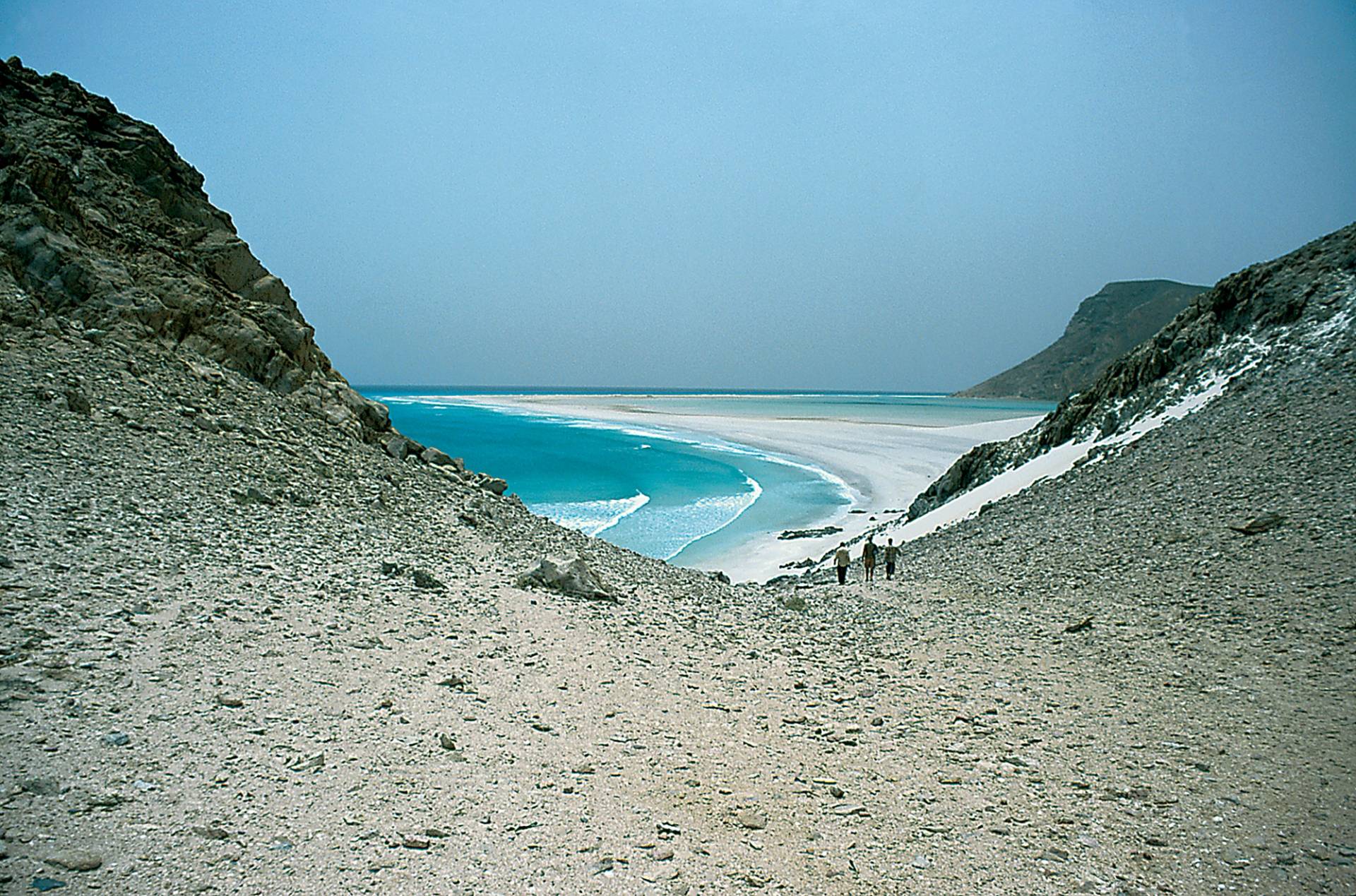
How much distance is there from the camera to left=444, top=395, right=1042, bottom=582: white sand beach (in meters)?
24.8

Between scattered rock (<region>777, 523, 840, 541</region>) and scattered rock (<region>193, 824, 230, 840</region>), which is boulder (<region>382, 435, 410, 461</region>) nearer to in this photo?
scattered rock (<region>193, 824, 230, 840</region>)

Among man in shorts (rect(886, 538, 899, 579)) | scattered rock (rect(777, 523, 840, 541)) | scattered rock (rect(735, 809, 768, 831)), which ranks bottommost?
scattered rock (rect(735, 809, 768, 831))

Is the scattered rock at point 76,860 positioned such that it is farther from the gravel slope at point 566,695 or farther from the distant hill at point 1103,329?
the distant hill at point 1103,329

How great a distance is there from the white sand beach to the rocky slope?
36.7 feet

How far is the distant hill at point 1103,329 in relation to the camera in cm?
17500

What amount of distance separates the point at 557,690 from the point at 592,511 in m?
27.3

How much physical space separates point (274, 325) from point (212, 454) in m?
4.40

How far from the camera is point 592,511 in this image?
111 feet

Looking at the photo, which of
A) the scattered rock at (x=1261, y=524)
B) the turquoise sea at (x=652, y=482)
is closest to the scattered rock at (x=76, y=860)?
the scattered rock at (x=1261, y=524)

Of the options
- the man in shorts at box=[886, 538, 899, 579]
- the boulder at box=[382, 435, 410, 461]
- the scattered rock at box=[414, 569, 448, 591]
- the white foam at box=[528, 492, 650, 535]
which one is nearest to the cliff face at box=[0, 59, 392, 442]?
the boulder at box=[382, 435, 410, 461]

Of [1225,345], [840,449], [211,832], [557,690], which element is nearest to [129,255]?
[557,690]

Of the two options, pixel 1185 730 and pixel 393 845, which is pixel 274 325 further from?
pixel 1185 730

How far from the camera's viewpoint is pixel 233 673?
5895mm

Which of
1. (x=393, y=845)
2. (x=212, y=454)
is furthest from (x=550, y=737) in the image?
(x=212, y=454)
